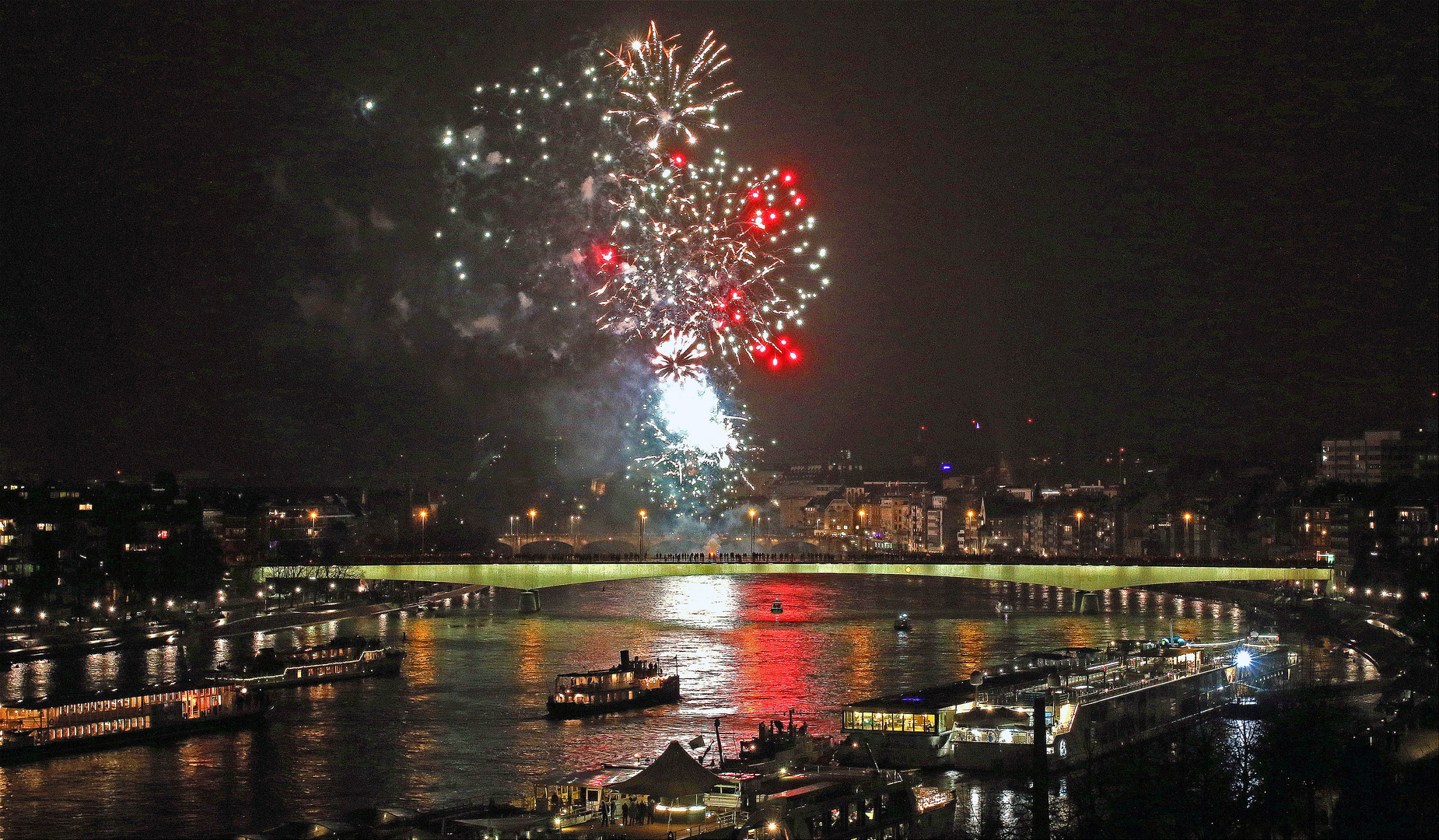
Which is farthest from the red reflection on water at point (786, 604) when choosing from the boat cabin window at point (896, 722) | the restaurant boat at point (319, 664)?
the boat cabin window at point (896, 722)

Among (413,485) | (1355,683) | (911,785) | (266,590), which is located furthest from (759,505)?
(911,785)

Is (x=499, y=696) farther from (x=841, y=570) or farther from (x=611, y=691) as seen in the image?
(x=841, y=570)

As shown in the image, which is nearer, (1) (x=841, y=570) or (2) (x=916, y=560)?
(1) (x=841, y=570)

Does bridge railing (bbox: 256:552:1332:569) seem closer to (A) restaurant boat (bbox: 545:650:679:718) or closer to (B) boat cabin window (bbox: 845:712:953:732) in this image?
(A) restaurant boat (bbox: 545:650:679:718)

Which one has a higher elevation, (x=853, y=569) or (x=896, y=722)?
(x=853, y=569)

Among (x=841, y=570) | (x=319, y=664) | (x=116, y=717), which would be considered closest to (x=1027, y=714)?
(x=116, y=717)

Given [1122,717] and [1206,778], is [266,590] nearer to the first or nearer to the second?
[1122,717]

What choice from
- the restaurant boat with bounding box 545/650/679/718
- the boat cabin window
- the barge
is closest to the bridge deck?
the restaurant boat with bounding box 545/650/679/718
